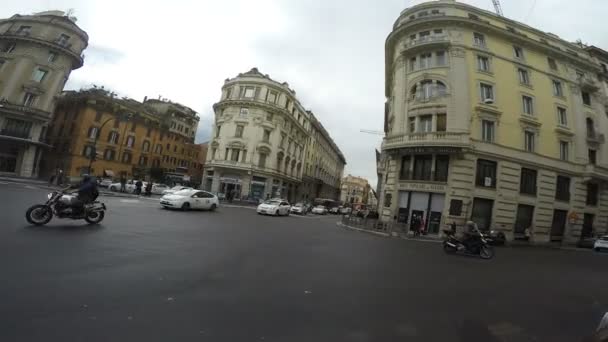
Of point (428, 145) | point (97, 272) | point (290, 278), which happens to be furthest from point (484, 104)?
point (97, 272)

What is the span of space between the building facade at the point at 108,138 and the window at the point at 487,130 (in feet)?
133

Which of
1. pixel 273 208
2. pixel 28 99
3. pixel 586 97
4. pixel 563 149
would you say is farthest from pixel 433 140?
pixel 28 99

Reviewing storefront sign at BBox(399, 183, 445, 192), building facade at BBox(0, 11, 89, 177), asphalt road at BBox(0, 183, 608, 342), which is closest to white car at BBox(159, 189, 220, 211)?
asphalt road at BBox(0, 183, 608, 342)

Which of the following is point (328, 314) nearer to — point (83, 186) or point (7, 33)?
point (83, 186)

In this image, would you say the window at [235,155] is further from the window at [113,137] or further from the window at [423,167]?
the window at [423,167]

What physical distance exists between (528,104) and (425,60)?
9.37m

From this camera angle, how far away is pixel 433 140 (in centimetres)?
1959

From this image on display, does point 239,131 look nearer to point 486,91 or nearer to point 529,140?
point 486,91

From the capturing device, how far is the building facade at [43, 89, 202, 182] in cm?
3828

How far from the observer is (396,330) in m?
3.59

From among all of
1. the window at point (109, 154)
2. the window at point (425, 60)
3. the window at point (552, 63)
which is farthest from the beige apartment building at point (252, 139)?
the window at point (552, 63)

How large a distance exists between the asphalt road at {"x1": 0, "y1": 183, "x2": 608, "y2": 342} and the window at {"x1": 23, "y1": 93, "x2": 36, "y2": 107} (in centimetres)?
3829

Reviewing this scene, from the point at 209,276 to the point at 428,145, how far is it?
18572 mm

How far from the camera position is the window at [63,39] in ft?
118
